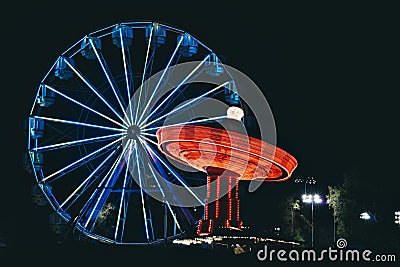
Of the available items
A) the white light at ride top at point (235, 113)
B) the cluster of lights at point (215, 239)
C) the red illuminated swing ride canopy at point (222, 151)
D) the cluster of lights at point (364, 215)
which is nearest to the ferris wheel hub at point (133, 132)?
the red illuminated swing ride canopy at point (222, 151)

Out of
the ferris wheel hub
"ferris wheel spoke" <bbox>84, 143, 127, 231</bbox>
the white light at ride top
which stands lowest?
"ferris wheel spoke" <bbox>84, 143, 127, 231</bbox>

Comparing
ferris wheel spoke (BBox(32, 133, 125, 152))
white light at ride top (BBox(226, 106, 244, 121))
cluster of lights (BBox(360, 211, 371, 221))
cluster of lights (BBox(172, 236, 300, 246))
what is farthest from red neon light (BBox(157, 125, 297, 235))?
cluster of lights (BBox(360, 211, 371, 221))

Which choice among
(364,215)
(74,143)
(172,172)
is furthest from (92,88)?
(364,215)

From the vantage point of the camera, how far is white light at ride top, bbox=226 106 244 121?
27945mm

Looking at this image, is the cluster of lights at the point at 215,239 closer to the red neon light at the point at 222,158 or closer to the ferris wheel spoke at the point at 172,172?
the red neon light at the point at 222,158

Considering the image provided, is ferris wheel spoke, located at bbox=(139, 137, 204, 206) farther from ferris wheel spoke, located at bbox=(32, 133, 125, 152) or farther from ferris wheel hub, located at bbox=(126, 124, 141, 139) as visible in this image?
ferris wheel spoke, located at bbox=(32, 133, 125, 152)

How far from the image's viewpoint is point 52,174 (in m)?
30.2

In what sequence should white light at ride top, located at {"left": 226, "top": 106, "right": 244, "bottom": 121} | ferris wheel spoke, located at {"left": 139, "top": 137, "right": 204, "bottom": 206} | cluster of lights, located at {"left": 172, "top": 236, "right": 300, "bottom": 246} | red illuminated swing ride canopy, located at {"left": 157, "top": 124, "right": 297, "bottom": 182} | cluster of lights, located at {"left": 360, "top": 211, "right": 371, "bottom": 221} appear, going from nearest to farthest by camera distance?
red illuminated swing ride canopy, located at {"left": 157, "top": 124, "right": 297, "bottom": 182}, cluster of lights, located at {"left": 172, "top": 236, "right": 300, "bottom": 246}, white light at ride top, located at {"left": 226, "top": 106, "right": 244, "bottom": 121}, ferris wheel spoke, located at {"left": 139, "top": 137, "right": 204, "bottom": 206}, cluster of lights, located at {"left": 360, "top": 211, "right": 371, "bottom": 221}

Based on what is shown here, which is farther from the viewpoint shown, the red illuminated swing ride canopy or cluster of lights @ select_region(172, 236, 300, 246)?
cluster of lights @ select_region(172, 236, 300, 246)

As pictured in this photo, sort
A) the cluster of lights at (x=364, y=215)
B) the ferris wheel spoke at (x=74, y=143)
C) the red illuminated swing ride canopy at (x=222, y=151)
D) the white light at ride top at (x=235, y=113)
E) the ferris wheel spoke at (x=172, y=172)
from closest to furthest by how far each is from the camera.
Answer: the red illuminated swing ride canopy at (x=222, y=151) < the white light at ride top at (x=235, y=113) < the ferris wheel spoke at (x=172, y=172) < the ferris wheel spoke at (x=74, y=143) < the cluster of lights at (x=364, y=215)

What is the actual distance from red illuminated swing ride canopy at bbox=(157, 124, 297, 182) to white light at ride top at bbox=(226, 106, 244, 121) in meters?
1.79

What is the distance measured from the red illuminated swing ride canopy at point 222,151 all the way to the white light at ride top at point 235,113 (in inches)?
70.4

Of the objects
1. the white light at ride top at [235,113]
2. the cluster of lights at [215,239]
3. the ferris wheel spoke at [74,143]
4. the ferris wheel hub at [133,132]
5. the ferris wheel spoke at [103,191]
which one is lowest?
the cluster of lights at [215,239]

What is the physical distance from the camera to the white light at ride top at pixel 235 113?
2795cm
